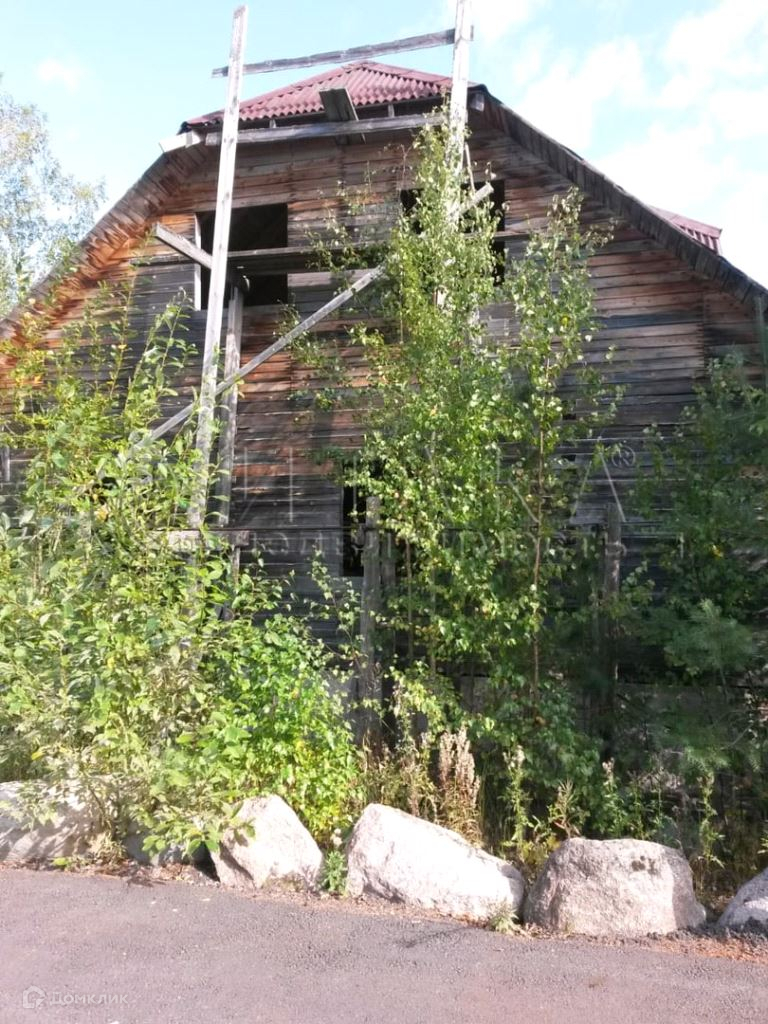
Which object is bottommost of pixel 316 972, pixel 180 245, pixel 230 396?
pixel 316 972

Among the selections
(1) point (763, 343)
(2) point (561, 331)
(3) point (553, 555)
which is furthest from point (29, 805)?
(1) point (763, 343)

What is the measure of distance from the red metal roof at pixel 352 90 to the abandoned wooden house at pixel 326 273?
0.10ft

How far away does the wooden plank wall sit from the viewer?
8820 mm

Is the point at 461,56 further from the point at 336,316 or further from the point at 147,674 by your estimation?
the point at 147,674

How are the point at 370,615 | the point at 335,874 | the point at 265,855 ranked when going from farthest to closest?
the point at 370,615
the point at 265,855
the point at 335,874

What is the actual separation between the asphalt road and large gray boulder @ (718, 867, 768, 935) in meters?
0.30

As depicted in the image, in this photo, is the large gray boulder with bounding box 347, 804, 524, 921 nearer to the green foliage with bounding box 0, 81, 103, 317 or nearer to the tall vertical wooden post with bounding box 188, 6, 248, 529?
the tall vertical wooden post with bounding box 188, 6, 248, 529

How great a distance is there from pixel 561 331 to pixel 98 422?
329 centimetres

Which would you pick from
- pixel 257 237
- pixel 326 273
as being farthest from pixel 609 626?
pixel 257 237

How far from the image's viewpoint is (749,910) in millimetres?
4207

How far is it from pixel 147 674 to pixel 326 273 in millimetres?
5970

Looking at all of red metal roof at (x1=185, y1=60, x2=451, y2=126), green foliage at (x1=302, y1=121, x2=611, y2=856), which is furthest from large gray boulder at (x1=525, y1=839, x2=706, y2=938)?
red metal roof at (x1=185, y1=60, x2=451, y2=126)

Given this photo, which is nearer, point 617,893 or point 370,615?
point 617,893

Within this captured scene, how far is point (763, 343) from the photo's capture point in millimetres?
6121
